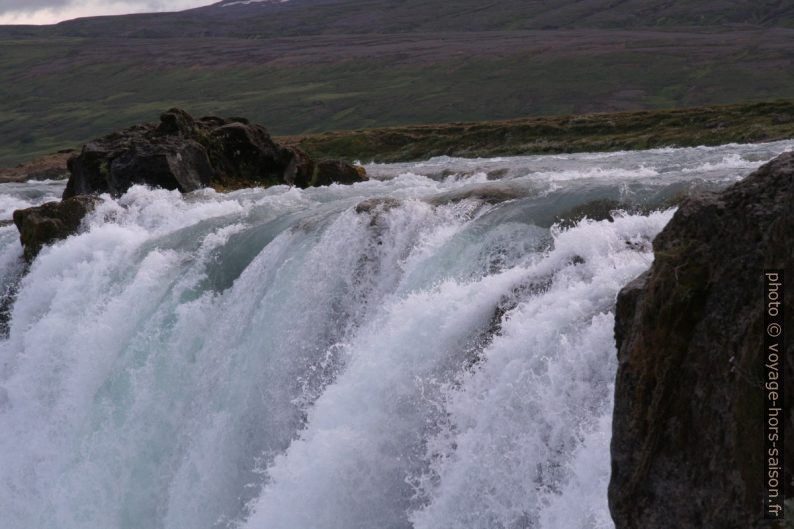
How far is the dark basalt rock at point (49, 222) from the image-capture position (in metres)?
26.9

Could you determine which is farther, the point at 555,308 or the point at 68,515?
the point at 68,515

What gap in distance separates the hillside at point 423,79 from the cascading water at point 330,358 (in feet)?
313

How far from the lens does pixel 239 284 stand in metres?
19.7

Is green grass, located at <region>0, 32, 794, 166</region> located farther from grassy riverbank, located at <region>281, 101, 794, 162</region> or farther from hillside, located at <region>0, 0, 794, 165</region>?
grassy riverbank, located at <region>281, 101, 794, 162</region>

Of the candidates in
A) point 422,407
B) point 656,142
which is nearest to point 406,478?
point 422,407

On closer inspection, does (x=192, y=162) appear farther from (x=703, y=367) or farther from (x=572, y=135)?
(x=572, y=135)

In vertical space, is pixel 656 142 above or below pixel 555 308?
below

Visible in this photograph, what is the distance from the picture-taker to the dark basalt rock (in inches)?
1061

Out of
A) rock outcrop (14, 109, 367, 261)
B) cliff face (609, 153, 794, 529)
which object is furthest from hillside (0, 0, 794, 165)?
cliff face (609, 153, 794, 529)

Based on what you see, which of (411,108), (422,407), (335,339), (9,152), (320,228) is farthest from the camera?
(9,152)

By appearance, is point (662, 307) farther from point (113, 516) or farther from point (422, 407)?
point (113, 516)

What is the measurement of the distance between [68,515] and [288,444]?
577cm

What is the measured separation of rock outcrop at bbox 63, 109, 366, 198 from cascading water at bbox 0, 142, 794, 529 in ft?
13.2

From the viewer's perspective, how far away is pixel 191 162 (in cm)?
3297
